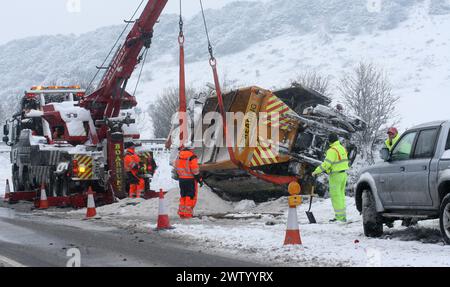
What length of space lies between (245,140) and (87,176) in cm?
493

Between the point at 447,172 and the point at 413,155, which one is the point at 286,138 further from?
the point at 447,172

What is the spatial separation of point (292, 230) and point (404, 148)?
2.07 meters

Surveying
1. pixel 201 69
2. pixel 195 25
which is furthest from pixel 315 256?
A: pixel 195 25

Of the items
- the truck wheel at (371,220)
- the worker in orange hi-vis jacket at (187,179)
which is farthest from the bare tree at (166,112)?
the truck wheel at (371,220)

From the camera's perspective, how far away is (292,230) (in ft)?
31.1

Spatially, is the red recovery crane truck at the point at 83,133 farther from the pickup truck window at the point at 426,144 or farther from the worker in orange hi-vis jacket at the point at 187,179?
Answer: the pickup truck window at the point at 426,144

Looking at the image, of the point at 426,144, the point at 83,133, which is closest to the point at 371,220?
the point at 426,144

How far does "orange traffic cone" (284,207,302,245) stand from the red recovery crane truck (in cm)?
968

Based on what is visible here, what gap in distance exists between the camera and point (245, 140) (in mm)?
15727

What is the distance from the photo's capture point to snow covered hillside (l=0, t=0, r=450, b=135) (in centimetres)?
11688

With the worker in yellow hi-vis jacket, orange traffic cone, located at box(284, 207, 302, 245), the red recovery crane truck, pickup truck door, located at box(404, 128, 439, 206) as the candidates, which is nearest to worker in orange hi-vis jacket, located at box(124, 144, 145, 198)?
the red recovery crane truck

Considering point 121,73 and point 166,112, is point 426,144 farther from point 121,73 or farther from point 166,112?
point 166,112

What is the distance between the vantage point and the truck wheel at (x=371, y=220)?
34.7 ft

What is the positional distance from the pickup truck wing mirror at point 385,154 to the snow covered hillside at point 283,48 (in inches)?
3035
